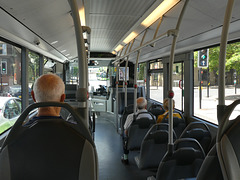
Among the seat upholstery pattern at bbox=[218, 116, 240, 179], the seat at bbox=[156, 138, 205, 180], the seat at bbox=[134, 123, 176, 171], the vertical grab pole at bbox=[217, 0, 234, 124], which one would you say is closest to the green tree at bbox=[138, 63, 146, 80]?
the seat at bbox=[134, 123, 176, 171]

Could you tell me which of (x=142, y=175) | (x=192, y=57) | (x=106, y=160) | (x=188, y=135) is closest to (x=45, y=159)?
(x=188, y=135)

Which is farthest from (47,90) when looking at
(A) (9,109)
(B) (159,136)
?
(A) (9,109)

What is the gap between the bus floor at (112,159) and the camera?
395 centimetres

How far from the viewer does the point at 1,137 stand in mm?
3328

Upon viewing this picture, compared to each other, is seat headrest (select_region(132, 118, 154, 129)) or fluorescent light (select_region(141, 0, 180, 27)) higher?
fluorescent light (select_region(141, 0, 180, 27))

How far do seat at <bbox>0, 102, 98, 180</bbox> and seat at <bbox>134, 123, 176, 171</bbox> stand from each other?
1911 millimetres

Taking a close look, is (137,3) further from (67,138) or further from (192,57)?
(67,138)

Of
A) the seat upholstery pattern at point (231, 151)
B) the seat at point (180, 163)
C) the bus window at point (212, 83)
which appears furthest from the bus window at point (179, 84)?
the seat upholstery pattern at point (231, 151)

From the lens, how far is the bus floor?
3947 millimetres

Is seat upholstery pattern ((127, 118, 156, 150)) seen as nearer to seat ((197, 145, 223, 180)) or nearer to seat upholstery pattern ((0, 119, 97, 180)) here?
seat ((197, 145, 223, 180))

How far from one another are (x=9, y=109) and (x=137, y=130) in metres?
2.13

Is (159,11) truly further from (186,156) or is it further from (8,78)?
(8,78)

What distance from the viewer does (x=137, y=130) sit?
153 inches

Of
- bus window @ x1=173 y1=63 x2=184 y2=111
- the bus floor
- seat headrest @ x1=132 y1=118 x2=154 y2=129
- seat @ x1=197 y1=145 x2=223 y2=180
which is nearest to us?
seat @ x1=197 y1=145 x2=223 y2=180
